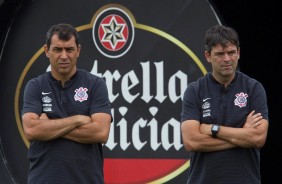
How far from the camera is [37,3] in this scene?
6730mm

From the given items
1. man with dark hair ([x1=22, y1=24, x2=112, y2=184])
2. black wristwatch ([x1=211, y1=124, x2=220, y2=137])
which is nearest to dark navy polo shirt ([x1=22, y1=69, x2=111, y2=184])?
man with dark hair ([x1=22, y1=24, x2=112, y2=184])

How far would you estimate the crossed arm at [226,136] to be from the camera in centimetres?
504

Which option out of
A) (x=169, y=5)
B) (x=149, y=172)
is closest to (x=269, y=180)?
(x=149, y=172)

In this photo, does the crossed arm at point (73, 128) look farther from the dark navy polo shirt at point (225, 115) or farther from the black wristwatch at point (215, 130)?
the black wristwatch at point (215, 130)

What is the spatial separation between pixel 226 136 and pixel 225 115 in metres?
0.16

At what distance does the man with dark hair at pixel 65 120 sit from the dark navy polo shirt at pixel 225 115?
1.94 ft

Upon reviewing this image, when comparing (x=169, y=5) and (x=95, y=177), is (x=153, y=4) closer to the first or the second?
(x=169, y=5)

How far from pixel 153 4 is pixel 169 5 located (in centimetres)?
12

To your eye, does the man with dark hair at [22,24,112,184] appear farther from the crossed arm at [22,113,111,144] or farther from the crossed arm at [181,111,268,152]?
the crossed arm at [181,111,268,152]

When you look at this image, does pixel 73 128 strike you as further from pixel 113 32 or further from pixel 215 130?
pixel 113 32

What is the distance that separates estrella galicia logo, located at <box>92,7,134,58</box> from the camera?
6.57 m

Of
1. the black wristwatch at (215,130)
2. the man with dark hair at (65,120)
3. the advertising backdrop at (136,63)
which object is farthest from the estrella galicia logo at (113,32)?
the black wristwatch at (215,130)

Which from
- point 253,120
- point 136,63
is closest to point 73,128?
point 253,120

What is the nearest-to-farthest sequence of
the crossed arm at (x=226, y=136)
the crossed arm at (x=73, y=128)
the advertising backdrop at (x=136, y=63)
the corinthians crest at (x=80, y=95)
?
the crossed arm at (x=226, y=136) < the crossed arm at (x=73, y=128) < the corinthians crest at (x=80, y=95) < the advertising backdrop at (x=136, y=63)
